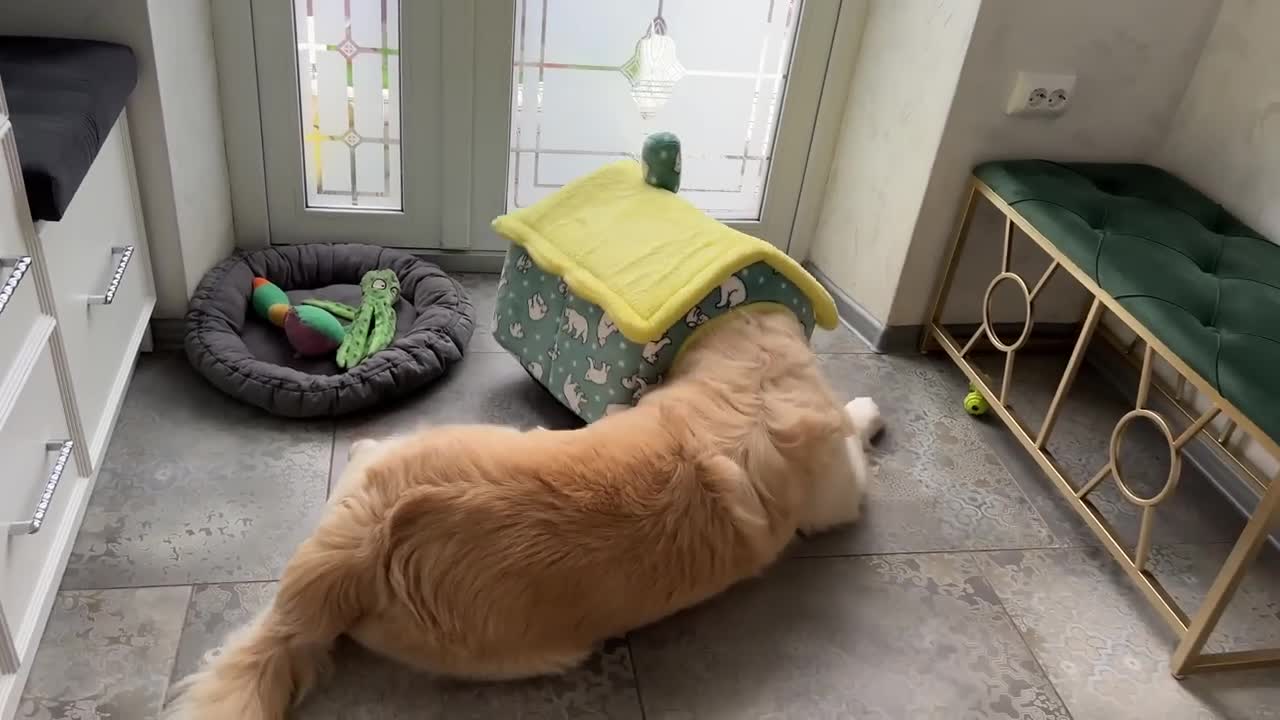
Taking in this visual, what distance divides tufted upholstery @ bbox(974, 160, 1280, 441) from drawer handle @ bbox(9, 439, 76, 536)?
1.56m

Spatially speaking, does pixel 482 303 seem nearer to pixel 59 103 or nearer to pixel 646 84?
pixel 646 84

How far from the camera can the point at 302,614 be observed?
124cm

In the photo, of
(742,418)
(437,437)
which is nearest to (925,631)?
(742,418)

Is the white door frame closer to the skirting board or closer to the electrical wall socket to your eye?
the skirting board

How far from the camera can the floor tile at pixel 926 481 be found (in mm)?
1727

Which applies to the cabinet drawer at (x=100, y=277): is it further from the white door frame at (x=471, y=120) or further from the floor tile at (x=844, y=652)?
the floor tile at (x=844, y=652)

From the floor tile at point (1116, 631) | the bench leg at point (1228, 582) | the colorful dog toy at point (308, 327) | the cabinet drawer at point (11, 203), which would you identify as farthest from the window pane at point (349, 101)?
the bench leg at point (1228, 582)

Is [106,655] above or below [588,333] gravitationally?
below

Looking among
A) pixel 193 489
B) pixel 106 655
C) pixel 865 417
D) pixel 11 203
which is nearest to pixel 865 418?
pixel 865 417

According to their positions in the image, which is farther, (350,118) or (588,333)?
(350,118)

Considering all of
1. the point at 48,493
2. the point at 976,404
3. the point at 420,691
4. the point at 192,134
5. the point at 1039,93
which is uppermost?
the point at 1039,93

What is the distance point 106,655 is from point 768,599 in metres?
0.94

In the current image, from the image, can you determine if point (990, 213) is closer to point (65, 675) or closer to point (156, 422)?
point (156, 422)

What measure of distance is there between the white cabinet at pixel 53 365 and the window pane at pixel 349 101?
521mm
